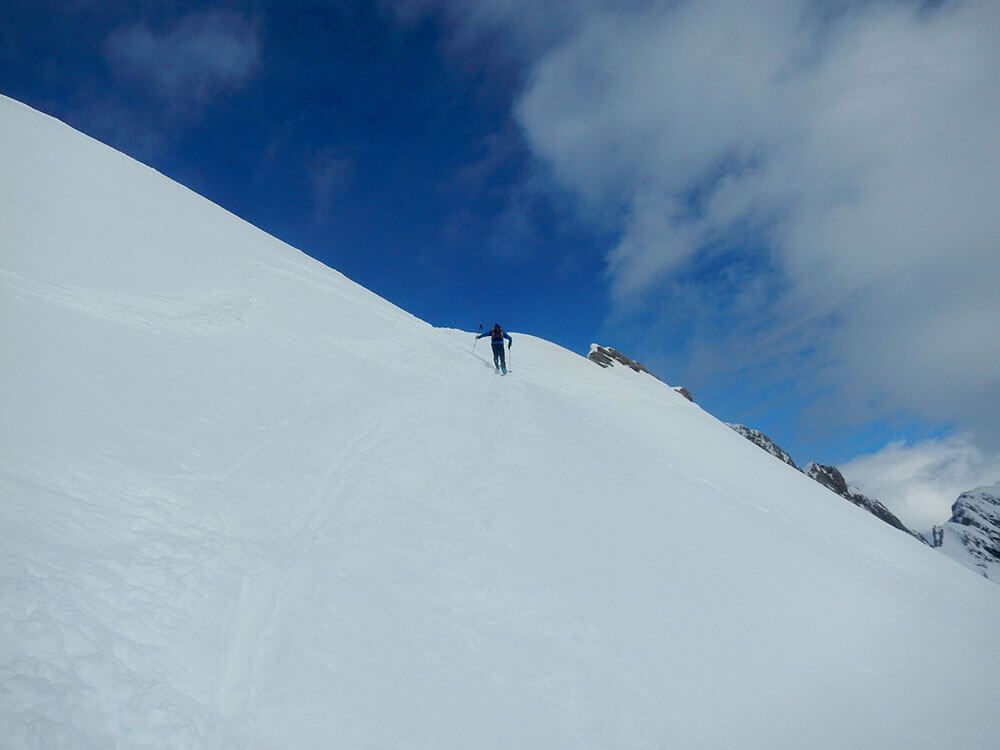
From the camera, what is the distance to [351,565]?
252 inches

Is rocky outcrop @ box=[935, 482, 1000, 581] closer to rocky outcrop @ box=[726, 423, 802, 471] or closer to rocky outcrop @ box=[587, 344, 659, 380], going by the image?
rocky outcrop @ box=[726, 423, 802, 471]

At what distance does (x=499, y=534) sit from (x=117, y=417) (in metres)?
6.01

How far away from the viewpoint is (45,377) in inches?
282

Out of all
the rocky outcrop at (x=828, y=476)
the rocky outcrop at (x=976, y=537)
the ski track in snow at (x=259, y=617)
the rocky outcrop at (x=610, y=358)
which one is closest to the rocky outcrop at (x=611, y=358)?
the rocky outcrop at (x=610, y=358)

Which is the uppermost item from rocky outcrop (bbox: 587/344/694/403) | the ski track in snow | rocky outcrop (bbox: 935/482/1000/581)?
rocky outcrop (bbox: 935/482/1000/581)

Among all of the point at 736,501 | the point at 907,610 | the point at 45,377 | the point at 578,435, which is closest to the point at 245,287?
the point at 45,377

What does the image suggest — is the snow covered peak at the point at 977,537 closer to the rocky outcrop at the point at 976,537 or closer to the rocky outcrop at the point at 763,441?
the rocky outcrop at the point at 976,537

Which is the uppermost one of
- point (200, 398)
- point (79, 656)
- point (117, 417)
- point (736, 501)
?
point (736, 501)

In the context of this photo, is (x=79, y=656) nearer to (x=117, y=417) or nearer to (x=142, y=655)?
(x=142, y=655)

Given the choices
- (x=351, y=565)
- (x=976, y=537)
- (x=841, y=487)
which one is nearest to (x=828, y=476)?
(x=841, y=487)

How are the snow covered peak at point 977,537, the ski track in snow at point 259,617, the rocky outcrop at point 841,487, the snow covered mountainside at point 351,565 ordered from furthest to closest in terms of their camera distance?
the snow covered peak at point 977,537
the rocky outcrop at point 841,487
the snow covered mountainside at point 351,565
the ski track in snow at point 259,617

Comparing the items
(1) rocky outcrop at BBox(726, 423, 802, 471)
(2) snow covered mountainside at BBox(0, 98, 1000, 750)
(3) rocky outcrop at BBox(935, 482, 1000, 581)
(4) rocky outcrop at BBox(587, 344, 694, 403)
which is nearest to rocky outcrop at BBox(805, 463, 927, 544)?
(1) rocky outcrop at BBox(726, 423, 802, 471)

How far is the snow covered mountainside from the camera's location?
14.1 ft

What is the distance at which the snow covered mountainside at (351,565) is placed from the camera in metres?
4.31
